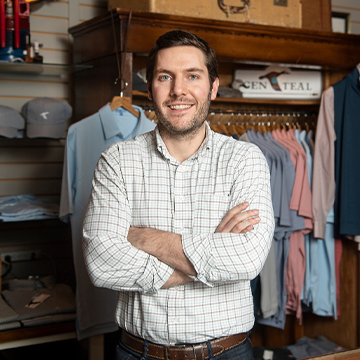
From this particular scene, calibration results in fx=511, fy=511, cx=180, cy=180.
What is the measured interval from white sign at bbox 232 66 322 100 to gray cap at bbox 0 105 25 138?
1561mm

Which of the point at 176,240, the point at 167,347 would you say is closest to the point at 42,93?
the point at 176,240

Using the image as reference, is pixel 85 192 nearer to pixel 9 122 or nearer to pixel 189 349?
pixel 9 122

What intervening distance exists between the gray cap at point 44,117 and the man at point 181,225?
4.01ft

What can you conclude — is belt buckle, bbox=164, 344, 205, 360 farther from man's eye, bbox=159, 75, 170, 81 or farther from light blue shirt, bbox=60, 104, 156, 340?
light blue shirt, bbox=60, 104, 156, 340

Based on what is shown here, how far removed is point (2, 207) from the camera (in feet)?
9.93

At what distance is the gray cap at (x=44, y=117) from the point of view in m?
3.05

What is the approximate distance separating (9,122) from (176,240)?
66.1 inches

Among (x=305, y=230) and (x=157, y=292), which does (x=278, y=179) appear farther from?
(x=157, y=292)

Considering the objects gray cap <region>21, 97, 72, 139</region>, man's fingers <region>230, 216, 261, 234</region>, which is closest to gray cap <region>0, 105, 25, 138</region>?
gray cap <region>21, 97, 72, 139</region>

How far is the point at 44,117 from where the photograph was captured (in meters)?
3.06

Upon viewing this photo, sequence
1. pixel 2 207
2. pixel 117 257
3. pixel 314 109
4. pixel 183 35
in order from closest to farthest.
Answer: pixel 117 257
pixel 183 35
pixel 2 207
pixel 314 109

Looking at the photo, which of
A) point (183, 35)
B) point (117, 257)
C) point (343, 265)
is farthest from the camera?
point (343, 265)

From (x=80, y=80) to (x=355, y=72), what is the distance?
1842 millimetres

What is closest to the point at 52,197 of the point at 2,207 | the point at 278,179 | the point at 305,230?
the point at 2,207
